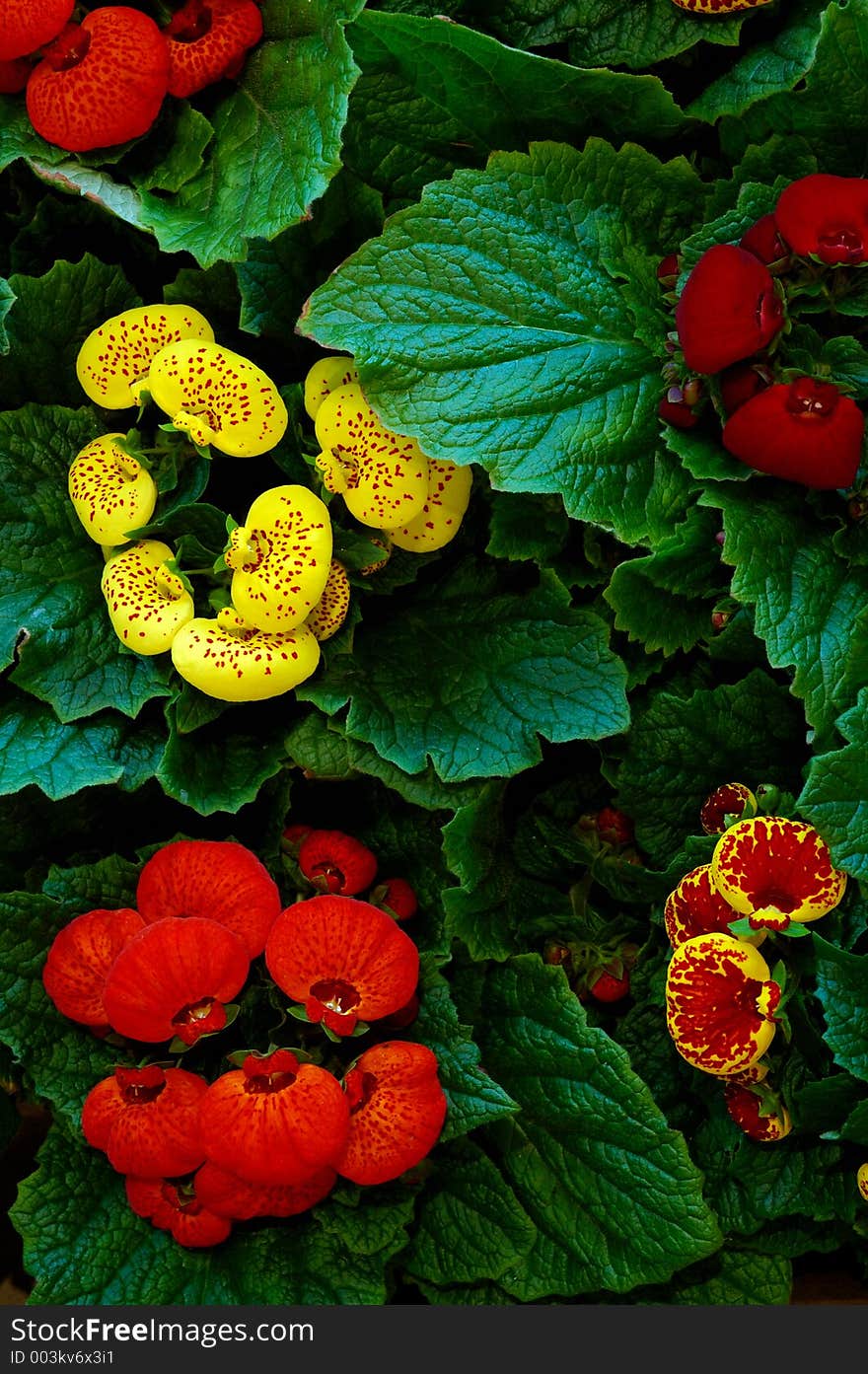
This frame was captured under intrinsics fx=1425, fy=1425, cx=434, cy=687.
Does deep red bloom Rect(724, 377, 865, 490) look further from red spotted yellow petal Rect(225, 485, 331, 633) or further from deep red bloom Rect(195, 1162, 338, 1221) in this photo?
deep red bloom Rect(195, 1162, 338, 1221)

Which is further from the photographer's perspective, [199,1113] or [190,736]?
[190,736]

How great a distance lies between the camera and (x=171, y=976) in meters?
0.95

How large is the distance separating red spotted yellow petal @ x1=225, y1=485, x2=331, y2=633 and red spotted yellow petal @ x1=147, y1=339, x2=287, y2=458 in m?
0.05

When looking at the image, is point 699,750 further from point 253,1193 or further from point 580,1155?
point 253,1193

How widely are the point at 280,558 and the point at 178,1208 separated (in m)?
0.47

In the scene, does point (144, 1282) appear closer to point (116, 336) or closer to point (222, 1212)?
point (222, 1212)

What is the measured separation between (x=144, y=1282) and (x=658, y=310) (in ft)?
2.67

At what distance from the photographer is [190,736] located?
108 centimetres

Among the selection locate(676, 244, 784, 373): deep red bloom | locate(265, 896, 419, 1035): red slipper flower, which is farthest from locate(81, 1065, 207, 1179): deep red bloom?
locate(676, 244, 784, 373): deep red bloom

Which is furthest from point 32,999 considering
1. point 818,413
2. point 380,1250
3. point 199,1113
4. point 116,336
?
point 818,413

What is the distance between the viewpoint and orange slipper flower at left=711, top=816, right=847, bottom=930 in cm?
98

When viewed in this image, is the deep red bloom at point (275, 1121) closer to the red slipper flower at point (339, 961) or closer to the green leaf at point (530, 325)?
the red slipper flower at point (339, 961)

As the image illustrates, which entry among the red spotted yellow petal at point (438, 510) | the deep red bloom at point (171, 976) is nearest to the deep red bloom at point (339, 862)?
the deep red bloom at point (171, 976)

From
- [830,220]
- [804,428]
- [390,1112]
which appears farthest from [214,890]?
[830,220]
